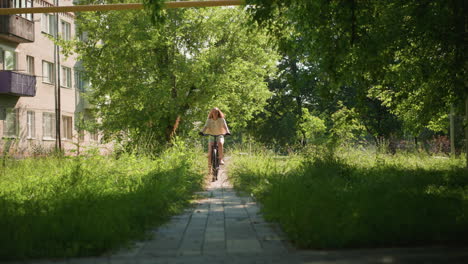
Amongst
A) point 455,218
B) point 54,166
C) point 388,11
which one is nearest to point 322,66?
point 388,11

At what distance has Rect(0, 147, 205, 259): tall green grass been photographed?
17.7 feet

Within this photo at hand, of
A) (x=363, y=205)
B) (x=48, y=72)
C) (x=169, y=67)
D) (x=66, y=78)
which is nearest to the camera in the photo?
(x=363, y=205)

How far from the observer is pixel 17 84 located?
27.8 metres

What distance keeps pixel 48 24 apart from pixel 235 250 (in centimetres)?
3251

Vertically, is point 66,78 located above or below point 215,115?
above

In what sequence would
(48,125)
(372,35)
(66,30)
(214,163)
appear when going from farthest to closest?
(66,30) < (48,125) < (214,163) < (372,35)

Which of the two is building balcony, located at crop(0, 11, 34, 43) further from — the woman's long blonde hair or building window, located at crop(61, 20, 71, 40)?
the woman's long blonde hair

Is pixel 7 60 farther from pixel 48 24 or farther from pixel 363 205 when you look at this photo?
pixel 363 205

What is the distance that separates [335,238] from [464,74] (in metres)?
7.07

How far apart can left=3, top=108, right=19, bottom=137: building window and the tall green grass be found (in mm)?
16697

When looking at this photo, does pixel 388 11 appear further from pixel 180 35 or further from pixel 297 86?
pixel 180 35

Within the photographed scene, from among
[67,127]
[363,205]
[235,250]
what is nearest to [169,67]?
[67,127]

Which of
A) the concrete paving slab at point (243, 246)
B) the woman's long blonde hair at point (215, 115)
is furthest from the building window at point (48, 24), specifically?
the concrete paving slab at point (243, 246)

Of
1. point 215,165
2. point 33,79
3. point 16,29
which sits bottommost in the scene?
point 215,165
